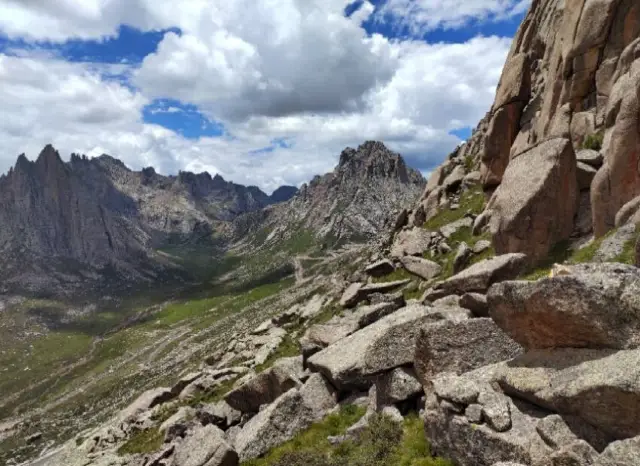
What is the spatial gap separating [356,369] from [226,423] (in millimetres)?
16438

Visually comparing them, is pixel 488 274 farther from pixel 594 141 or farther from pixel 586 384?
pixel 594 141

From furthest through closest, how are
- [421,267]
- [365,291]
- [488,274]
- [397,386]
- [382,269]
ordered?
1. [382,269]
2. [365,291]
3. [421,267]
4. [488,274]
5. [397,386]

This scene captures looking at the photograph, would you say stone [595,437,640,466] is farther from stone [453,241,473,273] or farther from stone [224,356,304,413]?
stone [453,241,473,273]

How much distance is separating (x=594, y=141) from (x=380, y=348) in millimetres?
31190

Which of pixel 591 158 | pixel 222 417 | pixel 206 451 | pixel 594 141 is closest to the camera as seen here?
pixel 206 451

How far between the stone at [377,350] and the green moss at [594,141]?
26.4 metres

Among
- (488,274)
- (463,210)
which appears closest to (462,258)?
(488,274)

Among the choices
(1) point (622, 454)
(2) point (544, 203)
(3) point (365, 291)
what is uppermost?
(2) point (544, 203)

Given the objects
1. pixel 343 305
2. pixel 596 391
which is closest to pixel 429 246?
pixel 343 305

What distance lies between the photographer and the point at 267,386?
3616 centimetres

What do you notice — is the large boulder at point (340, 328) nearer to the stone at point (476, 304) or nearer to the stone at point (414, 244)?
the stone at point (476, 304)

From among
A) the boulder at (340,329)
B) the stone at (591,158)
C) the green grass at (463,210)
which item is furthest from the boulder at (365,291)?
the stone at (591,158)

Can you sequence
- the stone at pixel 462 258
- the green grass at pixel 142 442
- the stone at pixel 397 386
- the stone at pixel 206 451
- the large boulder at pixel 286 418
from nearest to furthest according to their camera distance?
the stone at pixel 397 386
the stone at pixel 206 451
the large boulder at pixel 286 418
the green grass at pixel 142 442
the stone at pixel 462 258

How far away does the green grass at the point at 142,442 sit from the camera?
48.9 meters
